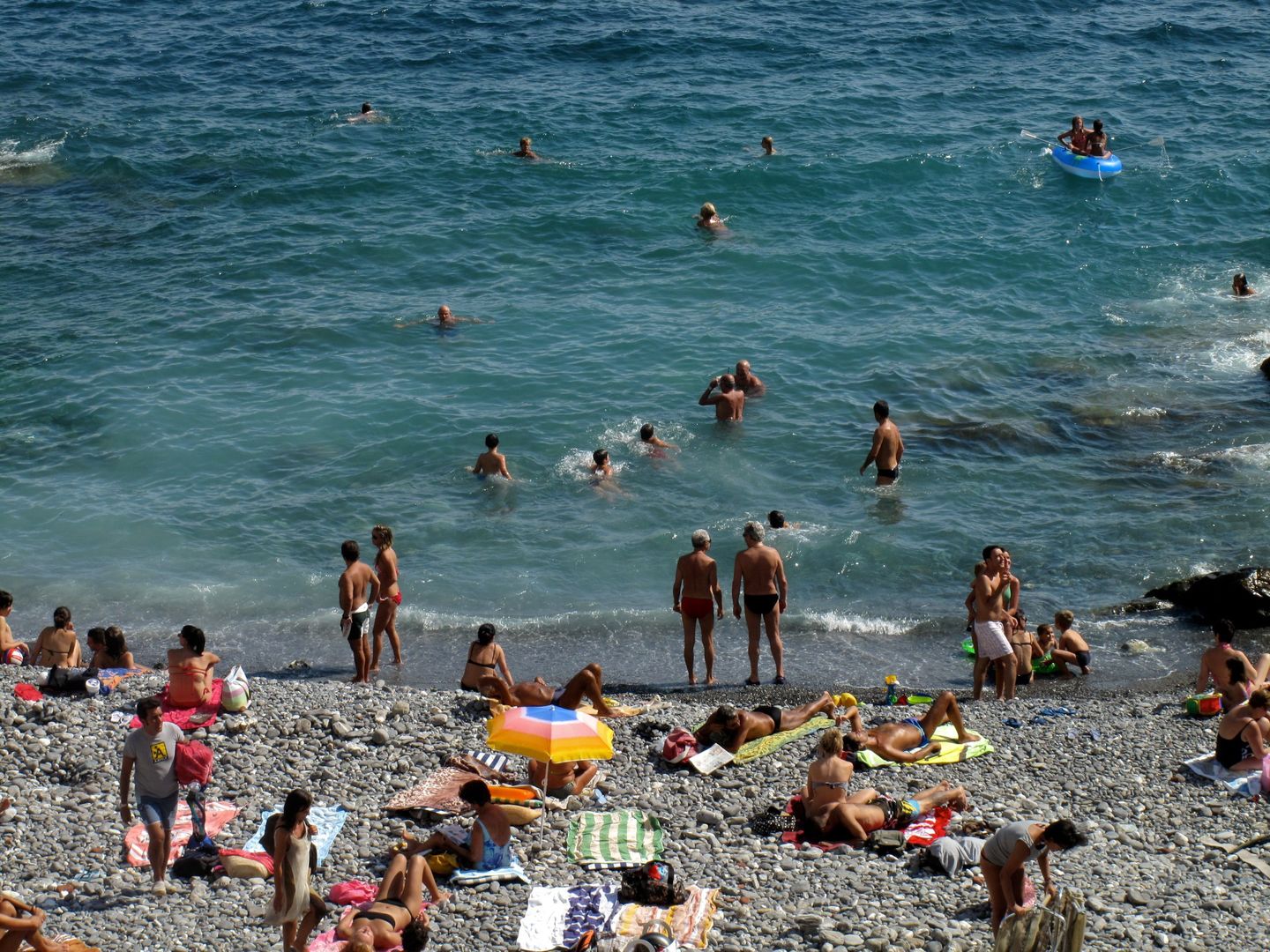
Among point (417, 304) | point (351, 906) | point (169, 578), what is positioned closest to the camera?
point (351, 906)

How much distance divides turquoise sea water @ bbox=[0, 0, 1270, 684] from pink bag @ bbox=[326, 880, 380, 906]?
17.4 ft

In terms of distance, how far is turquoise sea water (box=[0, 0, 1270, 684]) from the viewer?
18.0 m

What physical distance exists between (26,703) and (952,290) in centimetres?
1743

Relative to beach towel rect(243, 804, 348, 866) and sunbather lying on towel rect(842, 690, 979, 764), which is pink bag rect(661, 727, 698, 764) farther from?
beach towel rect(243, 804, 348, 866)

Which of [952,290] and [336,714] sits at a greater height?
[952,290]

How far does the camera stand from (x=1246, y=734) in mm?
12617

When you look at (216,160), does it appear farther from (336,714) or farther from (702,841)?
(702,841)

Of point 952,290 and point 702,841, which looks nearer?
point 702,841

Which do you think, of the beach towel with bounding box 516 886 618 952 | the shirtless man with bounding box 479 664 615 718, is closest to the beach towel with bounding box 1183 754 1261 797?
the shirtless man with bounding box 479 664 615 718

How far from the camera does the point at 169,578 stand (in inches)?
711

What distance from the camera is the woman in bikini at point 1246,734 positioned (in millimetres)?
12586

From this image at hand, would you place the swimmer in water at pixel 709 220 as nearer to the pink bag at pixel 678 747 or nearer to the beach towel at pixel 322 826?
the pink bag at pixel 678 747

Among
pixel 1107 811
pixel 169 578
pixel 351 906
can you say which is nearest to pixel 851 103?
pixel 169 578

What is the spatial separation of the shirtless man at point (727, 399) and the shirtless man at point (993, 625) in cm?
699
